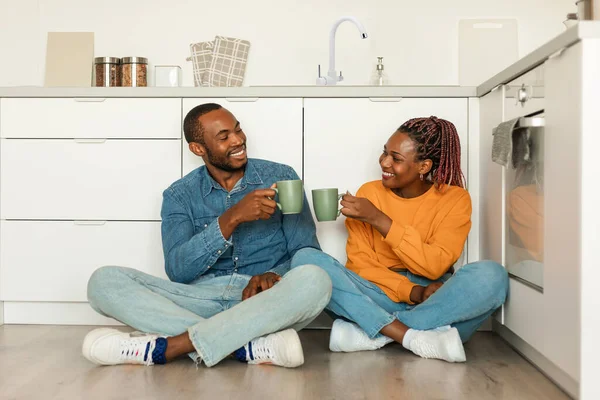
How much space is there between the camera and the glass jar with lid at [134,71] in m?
2.91

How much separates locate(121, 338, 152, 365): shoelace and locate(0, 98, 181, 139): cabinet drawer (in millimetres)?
861

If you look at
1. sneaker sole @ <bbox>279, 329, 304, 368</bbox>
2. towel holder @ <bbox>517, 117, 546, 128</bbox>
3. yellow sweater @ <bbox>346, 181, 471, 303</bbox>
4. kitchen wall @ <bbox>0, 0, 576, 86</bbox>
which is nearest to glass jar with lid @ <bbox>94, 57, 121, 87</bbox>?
kitchen wall @ <bbox>0, 0, 576, 86</bbox>

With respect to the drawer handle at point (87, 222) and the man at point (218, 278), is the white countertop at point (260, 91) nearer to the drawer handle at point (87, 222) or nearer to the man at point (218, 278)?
the man at point (218, 278)

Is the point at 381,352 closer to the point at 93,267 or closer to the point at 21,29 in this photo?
the point at 93,267

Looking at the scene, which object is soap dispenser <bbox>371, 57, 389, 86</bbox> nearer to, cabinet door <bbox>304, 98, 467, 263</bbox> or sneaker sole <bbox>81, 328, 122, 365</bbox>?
cabinet door <bbox>304, 98, 467, 263</bbox>

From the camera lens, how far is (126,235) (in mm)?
2549

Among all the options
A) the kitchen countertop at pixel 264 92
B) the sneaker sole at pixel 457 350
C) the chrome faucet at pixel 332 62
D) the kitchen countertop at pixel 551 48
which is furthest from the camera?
the chrome faucet at pixel 332 62

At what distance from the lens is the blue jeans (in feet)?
6.78

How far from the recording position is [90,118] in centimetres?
256

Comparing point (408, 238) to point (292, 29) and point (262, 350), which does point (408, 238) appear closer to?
point (262, 350)

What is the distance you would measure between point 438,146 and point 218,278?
82cm

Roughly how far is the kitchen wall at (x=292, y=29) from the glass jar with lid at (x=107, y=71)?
18 cm

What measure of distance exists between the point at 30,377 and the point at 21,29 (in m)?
1.85

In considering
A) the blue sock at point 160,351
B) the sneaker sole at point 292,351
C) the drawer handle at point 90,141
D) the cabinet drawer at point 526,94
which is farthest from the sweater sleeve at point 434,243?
the drawer handle at point 90,141
